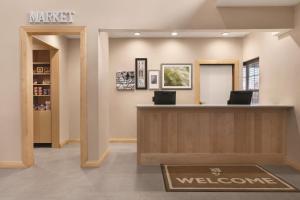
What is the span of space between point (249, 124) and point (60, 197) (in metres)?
3.40

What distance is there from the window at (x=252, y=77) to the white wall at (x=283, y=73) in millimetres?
498

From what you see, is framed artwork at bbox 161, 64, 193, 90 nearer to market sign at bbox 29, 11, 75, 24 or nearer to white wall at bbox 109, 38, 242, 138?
white wall at bbox 109, 38, 242, 138

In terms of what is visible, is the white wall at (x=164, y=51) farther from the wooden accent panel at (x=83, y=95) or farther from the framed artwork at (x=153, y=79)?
the wooden accent panel at (x=83, y=95)

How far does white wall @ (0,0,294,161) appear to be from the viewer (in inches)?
199

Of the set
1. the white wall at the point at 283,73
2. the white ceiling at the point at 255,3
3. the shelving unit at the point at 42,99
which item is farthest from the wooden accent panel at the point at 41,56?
the white wall at the point at 283,73

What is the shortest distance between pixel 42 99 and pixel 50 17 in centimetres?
292

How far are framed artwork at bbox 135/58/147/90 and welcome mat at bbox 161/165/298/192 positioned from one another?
3.09 m

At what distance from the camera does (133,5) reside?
5113 millimetres

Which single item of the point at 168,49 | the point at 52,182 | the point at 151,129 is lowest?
the point at 52,182

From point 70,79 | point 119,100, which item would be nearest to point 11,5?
point 70,79

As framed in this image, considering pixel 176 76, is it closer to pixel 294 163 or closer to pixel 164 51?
pixel 164 51

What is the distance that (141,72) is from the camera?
777 cm

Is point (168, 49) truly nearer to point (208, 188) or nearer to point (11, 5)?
point (11, 5)

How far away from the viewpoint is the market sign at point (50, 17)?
197 inches
